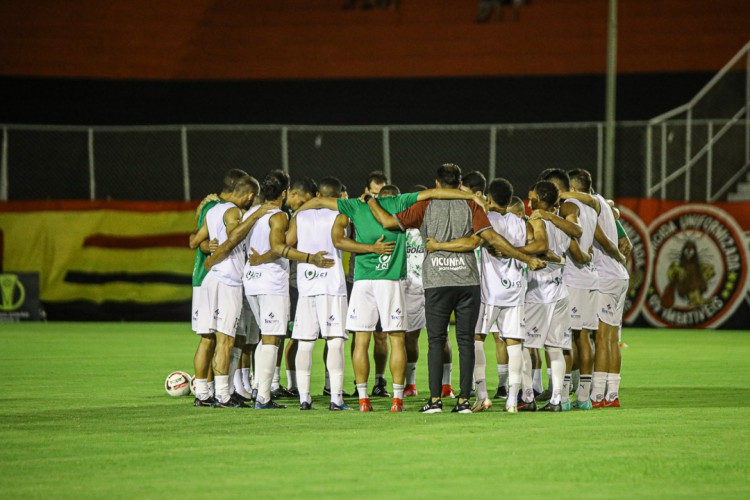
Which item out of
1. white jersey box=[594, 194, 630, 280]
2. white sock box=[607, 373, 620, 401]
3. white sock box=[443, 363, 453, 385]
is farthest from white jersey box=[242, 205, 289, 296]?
white sock box=[607, 373, 620, 401]

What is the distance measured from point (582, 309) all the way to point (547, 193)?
4.32 ft

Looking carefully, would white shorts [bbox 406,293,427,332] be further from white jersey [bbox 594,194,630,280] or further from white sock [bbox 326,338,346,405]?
white jersey [bbox 594,194,630,280]

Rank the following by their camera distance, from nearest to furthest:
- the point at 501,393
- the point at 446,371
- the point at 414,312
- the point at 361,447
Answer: the point at 361,447 < the point at 446,371 < the point at 414,312 < the point at 501,393

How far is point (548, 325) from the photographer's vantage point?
448 inches

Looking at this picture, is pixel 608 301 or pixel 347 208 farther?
pixel 608 301

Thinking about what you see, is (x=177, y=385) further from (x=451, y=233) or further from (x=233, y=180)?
(x=451, y=233)

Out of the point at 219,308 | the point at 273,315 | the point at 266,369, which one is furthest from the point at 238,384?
the point at 273,315

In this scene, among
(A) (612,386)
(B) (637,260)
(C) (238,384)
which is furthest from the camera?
(B) (637,260)

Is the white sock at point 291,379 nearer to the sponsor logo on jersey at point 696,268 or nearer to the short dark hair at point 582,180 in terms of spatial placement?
the short dark hair at point 582,180

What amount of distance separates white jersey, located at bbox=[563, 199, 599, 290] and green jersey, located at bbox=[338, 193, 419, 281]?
1.74 meters

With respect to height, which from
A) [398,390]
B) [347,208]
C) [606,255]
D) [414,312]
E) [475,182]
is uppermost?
[475,182]

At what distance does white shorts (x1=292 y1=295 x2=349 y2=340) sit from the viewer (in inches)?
448

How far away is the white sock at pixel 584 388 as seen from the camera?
11797 millimetres

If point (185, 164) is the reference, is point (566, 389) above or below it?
below
